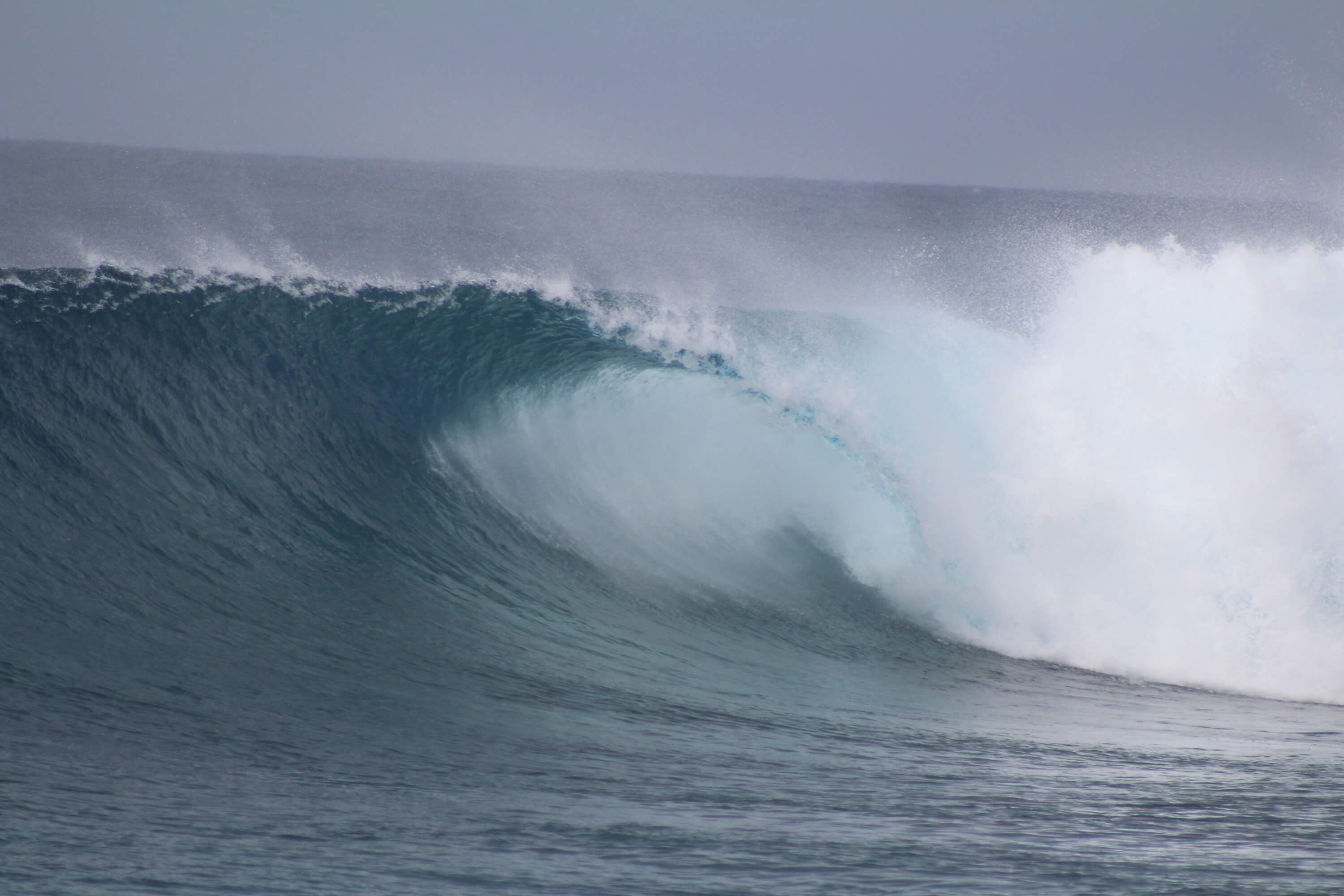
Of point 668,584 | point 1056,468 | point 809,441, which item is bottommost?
point 668,584

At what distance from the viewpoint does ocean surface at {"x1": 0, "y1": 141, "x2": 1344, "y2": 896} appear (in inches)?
155

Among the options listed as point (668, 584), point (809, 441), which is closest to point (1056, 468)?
point (809, 441)

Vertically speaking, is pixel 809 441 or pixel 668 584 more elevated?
pixel 809 441

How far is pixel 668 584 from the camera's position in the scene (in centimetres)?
880

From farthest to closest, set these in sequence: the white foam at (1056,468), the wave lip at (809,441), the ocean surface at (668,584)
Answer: the wave lip at (809,441)
the white foam at (1056,468)
the ocean surface at (668,584)

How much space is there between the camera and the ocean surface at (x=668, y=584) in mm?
3936

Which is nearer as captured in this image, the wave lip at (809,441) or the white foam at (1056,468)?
the white foam at (1056,468)

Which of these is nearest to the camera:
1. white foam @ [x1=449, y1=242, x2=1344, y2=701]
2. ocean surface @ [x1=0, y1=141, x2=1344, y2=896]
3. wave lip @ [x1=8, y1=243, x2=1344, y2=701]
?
ocean surface @ [x1=0, y1=141, x2=1344, y2=896]

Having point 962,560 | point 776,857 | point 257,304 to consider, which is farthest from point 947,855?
point 257,304

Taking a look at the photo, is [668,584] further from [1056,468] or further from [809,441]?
[1056,468]

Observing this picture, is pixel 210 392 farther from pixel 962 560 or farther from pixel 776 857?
pixel 776 857

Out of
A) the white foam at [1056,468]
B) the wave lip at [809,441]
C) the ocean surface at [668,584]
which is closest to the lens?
the ocean surface at [668,584]

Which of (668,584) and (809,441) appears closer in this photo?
(668,584)

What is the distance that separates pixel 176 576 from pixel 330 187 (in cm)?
6851
